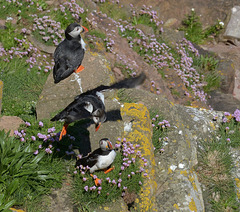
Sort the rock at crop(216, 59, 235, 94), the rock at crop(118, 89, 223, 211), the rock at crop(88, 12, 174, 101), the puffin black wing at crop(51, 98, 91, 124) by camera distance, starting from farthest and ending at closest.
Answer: the rock at crop(216, 59, 235, 94) → the rock at crop(88, 12, 174, 101) → the rock at crop(118, 89, 223, 211) → the puffin black wing at crop(51, 98, 91, 124)

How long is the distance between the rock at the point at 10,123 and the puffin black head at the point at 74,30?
1.61 m

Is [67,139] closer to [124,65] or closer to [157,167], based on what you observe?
[157,167]

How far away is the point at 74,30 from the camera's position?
5.75 m

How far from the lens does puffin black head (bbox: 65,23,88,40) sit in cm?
571

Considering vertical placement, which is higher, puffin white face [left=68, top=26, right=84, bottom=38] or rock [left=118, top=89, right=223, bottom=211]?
puffin white face [left=68, top=26, right=84, bottom=38]

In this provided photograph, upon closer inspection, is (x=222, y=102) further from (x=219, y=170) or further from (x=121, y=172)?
(x=121, y=172)

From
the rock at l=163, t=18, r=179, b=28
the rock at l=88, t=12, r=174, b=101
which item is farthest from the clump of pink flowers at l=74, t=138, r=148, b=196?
the rock at l=163, t=18, r=179, b=28

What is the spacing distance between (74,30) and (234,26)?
40.8 ft

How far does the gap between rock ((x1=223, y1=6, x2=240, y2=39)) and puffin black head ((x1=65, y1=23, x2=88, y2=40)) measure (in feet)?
39.3

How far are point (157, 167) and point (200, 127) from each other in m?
2.19

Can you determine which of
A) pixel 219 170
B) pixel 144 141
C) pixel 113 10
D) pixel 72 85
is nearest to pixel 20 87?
pixel 72 85

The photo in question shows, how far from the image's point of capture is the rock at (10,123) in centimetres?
539

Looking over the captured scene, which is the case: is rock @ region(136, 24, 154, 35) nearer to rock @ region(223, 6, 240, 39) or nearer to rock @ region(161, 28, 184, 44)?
rock @ region(161, 28, 184, 44)

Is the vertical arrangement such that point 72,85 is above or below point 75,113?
below
